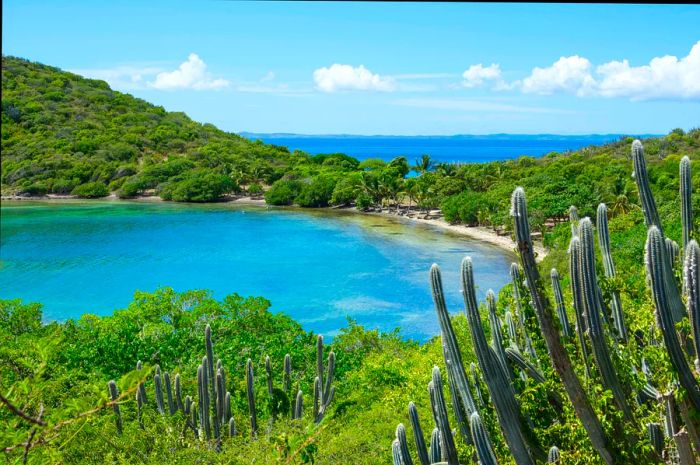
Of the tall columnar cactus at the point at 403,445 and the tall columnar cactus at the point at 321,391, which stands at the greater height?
the tall columnar cactus at the point at 403,445

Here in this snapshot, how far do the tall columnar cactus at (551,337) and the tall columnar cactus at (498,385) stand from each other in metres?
0.37

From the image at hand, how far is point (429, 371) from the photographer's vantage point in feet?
33.6

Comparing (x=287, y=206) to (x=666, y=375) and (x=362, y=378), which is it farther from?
(x=666, y=375)

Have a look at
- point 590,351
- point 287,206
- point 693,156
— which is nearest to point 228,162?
point 287,206

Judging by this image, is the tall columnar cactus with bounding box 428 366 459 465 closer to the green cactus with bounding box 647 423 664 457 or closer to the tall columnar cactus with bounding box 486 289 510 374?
the tall columnar cactus with bounding box 486 289 510 374

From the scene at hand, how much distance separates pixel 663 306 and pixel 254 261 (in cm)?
3084

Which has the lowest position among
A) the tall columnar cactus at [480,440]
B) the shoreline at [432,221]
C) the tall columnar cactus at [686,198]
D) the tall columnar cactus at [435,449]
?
the shoreline at [432,221]

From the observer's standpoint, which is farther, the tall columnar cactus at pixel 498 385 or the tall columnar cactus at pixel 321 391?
the tall columnar cactus at pixel 321 391

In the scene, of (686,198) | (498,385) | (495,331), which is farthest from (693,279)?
(495,331)

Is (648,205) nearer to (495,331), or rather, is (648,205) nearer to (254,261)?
(495,331)

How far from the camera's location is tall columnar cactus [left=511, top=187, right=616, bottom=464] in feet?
12.0

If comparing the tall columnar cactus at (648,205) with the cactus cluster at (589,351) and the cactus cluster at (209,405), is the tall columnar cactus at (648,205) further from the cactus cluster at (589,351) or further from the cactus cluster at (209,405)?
the cactus cluster at (209,405)

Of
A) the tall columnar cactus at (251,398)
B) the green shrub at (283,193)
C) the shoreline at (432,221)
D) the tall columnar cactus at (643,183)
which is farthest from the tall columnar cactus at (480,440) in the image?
the green shrub at (283,193)

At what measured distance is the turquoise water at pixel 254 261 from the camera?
25656 mm
